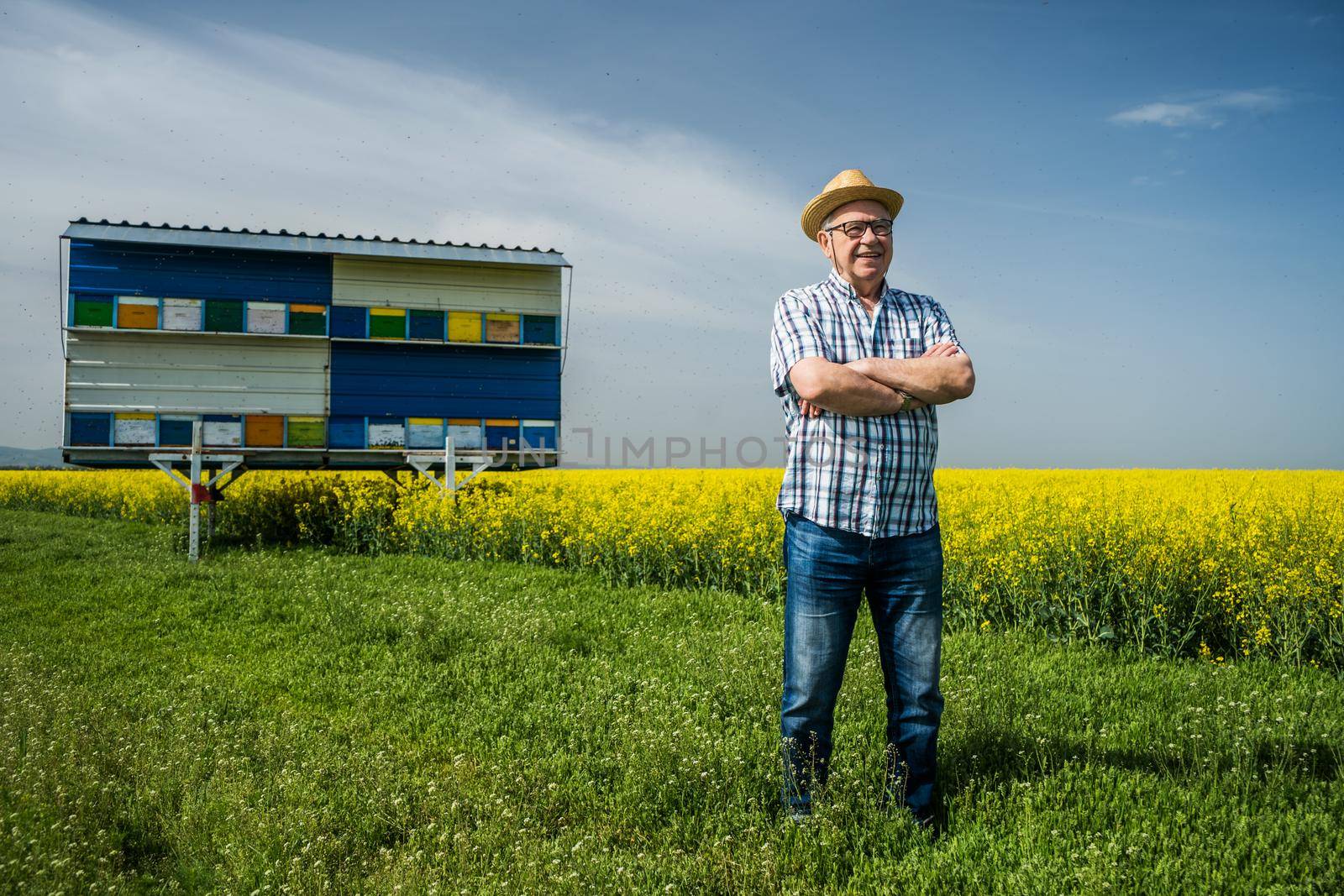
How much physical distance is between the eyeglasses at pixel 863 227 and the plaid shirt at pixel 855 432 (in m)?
0.19

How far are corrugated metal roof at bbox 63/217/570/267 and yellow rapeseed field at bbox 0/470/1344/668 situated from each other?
3.78 meters

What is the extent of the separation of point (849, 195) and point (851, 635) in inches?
74.3

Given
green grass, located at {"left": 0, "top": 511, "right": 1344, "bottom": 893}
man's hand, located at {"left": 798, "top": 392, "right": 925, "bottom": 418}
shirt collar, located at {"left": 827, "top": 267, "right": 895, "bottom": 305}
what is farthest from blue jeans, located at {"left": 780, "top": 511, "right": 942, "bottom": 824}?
shirt collar, located at {"left": 827, "top": 267, "right": 895, "bottom": 305}

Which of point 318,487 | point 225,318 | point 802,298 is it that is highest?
point 225,318

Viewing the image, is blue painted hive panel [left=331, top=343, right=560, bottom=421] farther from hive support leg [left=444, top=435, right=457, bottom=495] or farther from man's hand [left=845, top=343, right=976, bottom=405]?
man's hand [left=845, top=343, right=976, bottom=405]

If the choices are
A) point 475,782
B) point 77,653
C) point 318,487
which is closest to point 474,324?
point 318,487

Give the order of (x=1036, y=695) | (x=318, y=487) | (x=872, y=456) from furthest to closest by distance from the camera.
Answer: (x=318, y=487), (x=1036, y=695), (x=872, y=456)

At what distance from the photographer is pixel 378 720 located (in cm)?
555

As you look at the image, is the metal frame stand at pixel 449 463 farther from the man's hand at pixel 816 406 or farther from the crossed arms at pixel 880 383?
the crossed arms at pixel 880 383

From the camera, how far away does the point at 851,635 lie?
11.6ft

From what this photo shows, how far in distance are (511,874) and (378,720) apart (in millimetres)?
2387

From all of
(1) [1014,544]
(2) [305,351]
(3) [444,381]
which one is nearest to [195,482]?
(2) [305,351]

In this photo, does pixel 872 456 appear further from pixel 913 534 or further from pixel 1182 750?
pixel 1182 750

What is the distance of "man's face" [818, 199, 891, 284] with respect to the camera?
368 cm
